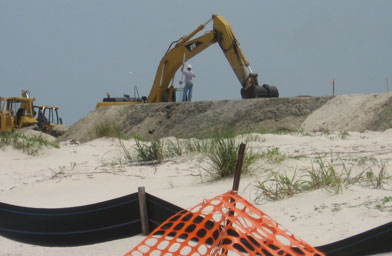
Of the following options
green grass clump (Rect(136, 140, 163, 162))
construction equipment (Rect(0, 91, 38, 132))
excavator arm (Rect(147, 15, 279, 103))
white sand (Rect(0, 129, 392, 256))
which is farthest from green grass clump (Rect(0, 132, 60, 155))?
construction equipment (Rect(0, 91, 38, 132))

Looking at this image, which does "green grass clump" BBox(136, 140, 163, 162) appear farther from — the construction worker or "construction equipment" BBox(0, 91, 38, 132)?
"construction equipment" BBox(0, 91, 38, 132)

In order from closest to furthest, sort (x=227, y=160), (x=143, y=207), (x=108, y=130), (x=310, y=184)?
(x=143, y=207) → (x=310, y=184) → (x=227, y=160) → (x=108, y=130)

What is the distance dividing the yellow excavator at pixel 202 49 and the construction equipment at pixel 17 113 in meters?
5.73

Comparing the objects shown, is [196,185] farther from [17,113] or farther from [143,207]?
[17,113]

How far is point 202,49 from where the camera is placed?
59.9 feet

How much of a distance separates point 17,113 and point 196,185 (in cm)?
1891

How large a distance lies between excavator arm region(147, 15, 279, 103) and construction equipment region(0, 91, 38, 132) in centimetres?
572

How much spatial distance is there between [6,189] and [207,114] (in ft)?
30.5

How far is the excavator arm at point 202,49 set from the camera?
1694 centimetres

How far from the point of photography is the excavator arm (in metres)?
16.9

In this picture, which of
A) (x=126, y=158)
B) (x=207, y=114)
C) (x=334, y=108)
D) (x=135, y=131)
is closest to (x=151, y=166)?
(x=126, y=158)

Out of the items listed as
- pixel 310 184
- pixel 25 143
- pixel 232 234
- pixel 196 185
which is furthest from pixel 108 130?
pixel 232 234

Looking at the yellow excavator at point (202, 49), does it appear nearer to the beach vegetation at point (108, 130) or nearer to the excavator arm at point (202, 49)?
the excavator arm at point (202, 49)

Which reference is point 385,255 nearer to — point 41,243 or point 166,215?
point 166,215
